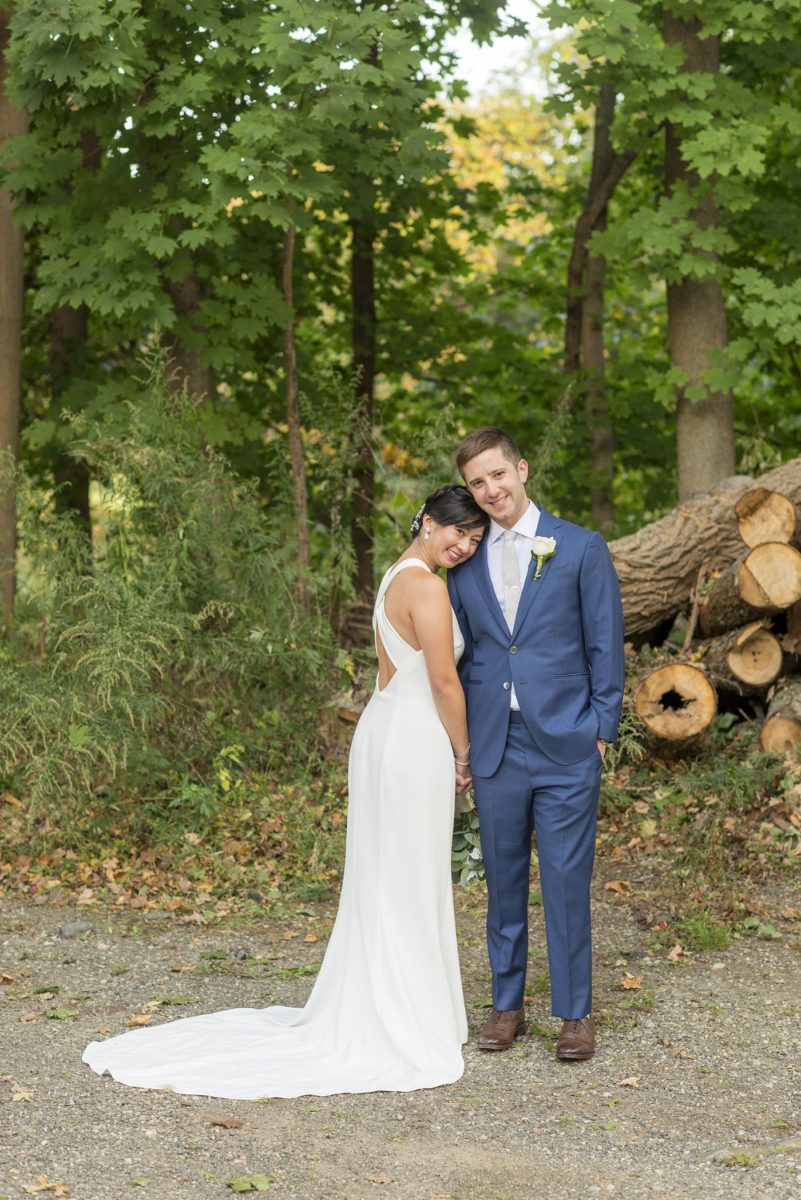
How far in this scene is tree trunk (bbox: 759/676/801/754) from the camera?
317 inches

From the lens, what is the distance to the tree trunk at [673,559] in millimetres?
8781

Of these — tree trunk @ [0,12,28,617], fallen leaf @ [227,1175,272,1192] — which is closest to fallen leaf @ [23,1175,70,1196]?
fallen leaf @ [227,1175,272,1192]

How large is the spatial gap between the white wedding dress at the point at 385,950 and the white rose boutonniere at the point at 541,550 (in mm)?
438

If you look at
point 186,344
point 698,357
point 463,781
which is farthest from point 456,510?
point 698,357

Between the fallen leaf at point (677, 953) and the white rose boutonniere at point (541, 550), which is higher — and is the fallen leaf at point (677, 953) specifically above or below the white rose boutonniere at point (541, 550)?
below

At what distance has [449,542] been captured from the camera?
5129mm

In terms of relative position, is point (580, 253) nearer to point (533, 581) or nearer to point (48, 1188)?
point (533, 581)

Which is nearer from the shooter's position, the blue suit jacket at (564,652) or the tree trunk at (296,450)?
the blue suit jacket at (564,652)

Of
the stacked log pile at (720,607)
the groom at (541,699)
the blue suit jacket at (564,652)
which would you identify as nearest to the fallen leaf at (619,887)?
the stacked log pile at (720,607)

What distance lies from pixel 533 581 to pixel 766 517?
371cm

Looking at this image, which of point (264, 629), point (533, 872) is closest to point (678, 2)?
point (264, 629)

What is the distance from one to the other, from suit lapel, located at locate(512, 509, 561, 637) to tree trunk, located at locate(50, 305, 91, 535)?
296 inches

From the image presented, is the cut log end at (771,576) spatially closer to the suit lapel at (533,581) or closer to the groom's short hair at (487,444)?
the suit lapel at (533,581)

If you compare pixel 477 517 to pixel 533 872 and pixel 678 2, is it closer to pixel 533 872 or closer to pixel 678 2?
pixel 533 872
